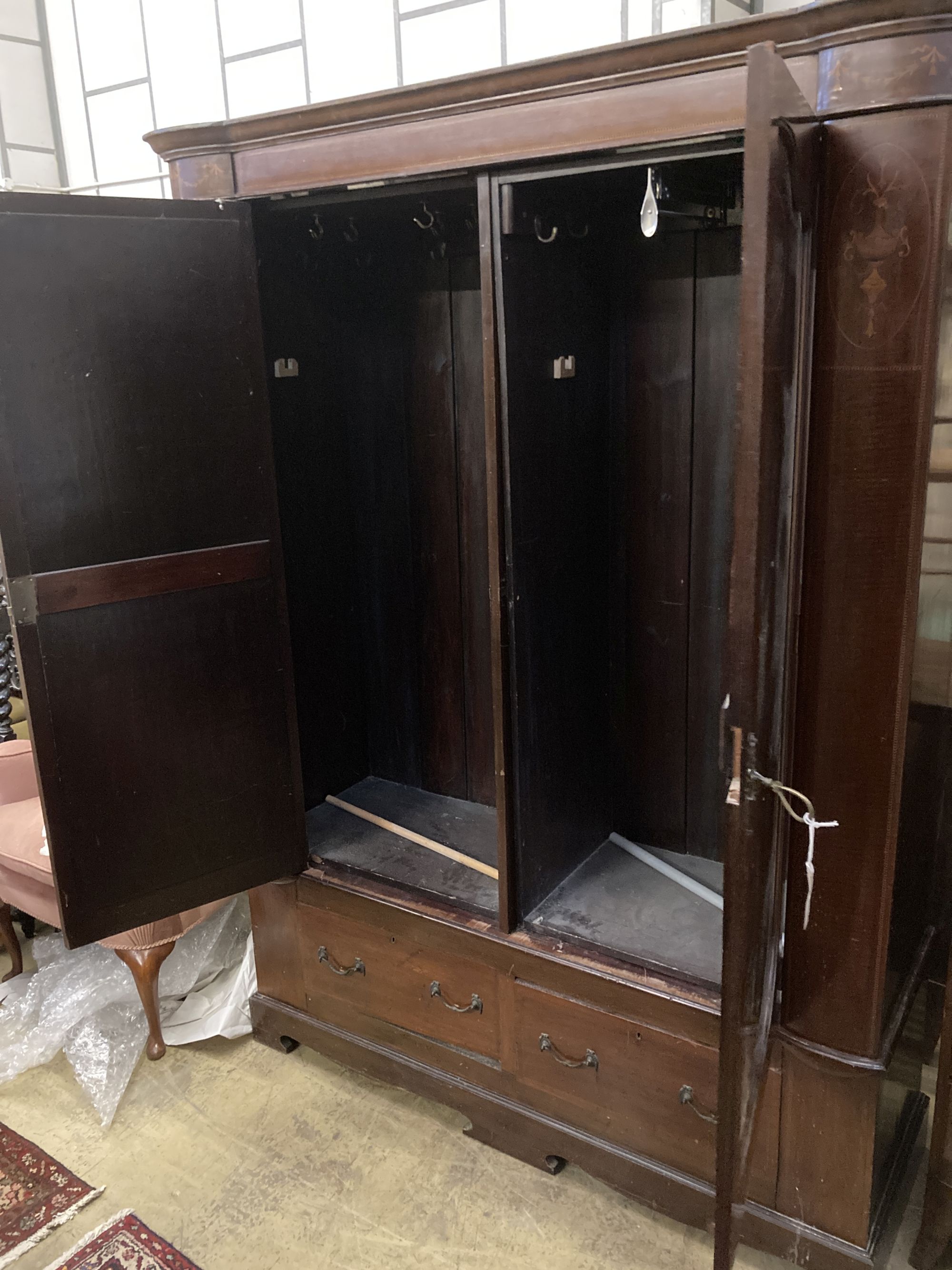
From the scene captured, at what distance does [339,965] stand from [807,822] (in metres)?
1.29

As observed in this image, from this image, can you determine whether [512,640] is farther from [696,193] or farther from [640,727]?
[696,193]

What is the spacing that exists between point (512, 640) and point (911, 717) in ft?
2.23

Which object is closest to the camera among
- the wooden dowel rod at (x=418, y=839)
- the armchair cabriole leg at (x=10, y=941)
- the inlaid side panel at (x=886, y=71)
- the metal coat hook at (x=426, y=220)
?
the inlaid side panel at (x=886, y=71)

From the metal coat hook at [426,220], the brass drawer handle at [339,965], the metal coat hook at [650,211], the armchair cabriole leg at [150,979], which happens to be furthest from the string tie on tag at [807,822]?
the armchair cabriole leg at [150,979]

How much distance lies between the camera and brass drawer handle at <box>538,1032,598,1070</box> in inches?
72.1

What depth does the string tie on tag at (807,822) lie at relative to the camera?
4.03 ft

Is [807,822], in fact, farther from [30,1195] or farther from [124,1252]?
[30,1195]

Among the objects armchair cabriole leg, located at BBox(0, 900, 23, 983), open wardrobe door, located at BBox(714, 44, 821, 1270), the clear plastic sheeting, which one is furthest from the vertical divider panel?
armchair cabriole leg, located at BBox(0, 900, 23, 983)

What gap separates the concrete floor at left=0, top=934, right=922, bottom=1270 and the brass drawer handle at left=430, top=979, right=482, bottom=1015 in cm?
30

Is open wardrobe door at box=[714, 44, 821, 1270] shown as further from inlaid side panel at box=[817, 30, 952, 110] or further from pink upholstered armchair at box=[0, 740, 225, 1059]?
pink upholstered armchair at box=[0, 740, 225, 1059]

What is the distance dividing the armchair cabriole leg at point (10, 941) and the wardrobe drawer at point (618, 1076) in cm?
150

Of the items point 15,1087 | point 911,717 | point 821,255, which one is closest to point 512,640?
point 911,717

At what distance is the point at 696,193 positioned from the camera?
171 centimetres

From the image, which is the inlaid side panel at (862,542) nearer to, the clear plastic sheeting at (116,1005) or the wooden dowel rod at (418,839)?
the wooden dowel rod at (418,839)
